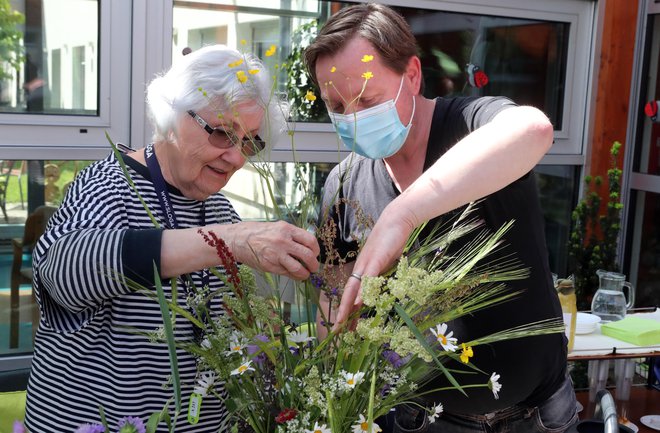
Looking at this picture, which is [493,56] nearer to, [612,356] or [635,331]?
[635,331]

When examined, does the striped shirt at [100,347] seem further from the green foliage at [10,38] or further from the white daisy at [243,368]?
the green foliage at [10,38]

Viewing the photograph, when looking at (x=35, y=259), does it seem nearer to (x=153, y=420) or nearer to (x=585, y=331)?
(x=153, y=420)

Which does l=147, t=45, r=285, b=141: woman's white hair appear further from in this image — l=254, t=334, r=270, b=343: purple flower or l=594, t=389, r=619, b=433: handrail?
l=594, t=389, r=619, b=433: handrail

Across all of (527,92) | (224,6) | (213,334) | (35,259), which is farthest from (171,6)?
(213,334)

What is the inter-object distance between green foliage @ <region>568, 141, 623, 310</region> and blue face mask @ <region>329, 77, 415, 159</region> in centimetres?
292

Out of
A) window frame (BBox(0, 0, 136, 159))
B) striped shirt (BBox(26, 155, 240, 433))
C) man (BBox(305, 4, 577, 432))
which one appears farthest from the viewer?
window frame (BBox(0, 0, 136, 159))

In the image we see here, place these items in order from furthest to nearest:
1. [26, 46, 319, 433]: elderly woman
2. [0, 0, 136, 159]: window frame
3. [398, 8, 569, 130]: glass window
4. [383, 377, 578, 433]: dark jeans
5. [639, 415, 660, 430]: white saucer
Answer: [398, 8, 569, 130]: glass window, [0, 0, 136, 159]: window frame, [639, 415, 660, 430]: white saucer, [383, 377, 578, 433]: dark jeans, [26, 46, 319, 433]: elderly woman

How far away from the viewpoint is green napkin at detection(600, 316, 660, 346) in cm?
313

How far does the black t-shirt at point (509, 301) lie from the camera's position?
156 centimetres

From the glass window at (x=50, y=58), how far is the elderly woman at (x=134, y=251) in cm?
198

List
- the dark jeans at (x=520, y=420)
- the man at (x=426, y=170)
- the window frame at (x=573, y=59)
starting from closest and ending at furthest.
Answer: the man at (x=426, y=170) → the dark jeans at (x=520, y=420) → the window frame at (x=573, y=59)

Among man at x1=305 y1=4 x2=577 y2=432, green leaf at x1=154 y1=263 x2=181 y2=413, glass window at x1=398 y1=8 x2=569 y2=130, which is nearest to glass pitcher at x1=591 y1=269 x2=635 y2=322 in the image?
glass window at x1=398 y1=8 x2=569 y2=130

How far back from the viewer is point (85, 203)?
1.46m

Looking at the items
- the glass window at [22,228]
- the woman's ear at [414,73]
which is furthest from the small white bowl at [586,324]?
the glass window at [22,228]
